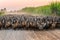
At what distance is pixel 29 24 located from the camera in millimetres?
6730

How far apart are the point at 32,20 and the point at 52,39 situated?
6.26 feet

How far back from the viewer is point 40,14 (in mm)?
6707

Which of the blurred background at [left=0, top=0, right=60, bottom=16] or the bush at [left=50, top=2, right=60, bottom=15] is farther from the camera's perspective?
the bush at [left=50, top=2, right=60, bottom=15]

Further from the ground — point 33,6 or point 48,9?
point 33,6

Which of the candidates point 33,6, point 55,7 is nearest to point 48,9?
point 55,7

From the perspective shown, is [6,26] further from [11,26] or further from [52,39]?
[52,39]

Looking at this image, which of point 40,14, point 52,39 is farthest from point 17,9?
point 52,39

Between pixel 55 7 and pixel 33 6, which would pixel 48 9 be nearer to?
pixel 55 7

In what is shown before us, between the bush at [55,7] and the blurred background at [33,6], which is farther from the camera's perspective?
the bush at [55,7]

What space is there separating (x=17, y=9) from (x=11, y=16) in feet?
1.05

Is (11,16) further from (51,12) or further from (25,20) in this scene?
(51,12)

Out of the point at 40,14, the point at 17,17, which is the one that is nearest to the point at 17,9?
the point at 17,17

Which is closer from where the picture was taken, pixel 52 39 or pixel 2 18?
pixel 52 39

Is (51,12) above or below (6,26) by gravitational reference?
above
